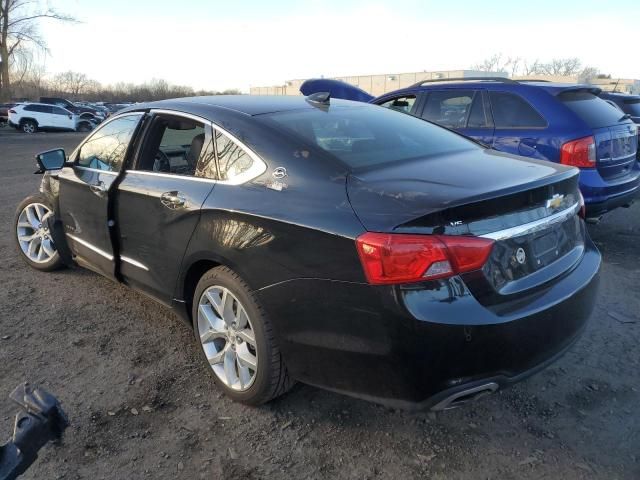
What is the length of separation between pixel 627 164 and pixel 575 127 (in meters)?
0.86

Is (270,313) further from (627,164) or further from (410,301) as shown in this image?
(627,164)

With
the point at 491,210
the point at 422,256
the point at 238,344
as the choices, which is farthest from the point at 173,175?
the point at 491,210

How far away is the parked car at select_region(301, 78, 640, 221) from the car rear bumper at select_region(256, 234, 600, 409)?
2932mm

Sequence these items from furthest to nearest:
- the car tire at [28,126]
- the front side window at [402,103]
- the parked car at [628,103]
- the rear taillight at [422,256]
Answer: the car tire at [28,126]
the parked car at [628,103]
the front side window at [402,103]
the rear taillight at [422,256]

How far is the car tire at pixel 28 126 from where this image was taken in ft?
87.7

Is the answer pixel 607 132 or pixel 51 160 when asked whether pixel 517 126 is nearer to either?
pixel 607 132

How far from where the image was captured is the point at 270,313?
95.2 inches

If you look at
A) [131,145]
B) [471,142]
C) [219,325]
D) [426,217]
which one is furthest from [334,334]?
[131,145]

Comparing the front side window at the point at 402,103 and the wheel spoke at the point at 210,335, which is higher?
the front side window at the point at 402,103

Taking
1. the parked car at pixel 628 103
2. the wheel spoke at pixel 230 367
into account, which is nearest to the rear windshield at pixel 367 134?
the wheel spoke at pixel 230 367

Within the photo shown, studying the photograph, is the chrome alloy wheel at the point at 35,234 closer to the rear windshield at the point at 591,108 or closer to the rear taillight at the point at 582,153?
the rear taillight at the point at 582,153

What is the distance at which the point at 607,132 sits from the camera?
5.02 metres

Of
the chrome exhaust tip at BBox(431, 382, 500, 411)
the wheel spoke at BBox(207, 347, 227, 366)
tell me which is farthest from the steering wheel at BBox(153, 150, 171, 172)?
the chrome exhaust tip at BBox(431, 382, 500, 411)

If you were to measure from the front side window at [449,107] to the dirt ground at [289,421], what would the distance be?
300 centimetres
